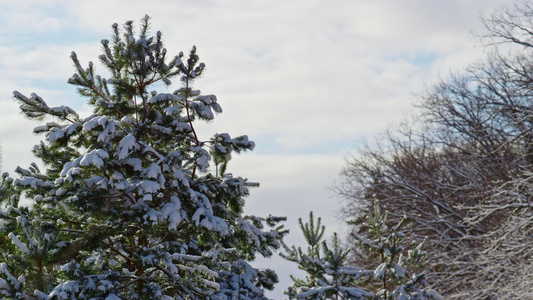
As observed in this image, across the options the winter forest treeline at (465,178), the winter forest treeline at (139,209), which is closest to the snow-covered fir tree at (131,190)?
the winter forest treeline at (139,209)

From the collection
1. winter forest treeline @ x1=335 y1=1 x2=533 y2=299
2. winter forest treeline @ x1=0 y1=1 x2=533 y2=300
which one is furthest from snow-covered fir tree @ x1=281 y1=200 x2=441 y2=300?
winter forest treeline @ x1=335 y1=1 x2=533 y2=299

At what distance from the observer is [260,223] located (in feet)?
29.1

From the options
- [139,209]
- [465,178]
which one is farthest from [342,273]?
[465,178]

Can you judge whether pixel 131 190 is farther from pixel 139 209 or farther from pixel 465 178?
pixel 465 178

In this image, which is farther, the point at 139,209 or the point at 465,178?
the point at 465,178

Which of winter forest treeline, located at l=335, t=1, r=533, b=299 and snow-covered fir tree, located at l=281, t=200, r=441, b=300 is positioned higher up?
winter forest treeline, located at l=335, t=1, r=533, b=299

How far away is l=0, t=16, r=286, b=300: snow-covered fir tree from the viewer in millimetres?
6926

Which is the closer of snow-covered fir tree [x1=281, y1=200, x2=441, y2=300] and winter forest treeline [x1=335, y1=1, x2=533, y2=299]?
snow-covered fir tree [x1=281, y1=200, x2=441, y2=300]

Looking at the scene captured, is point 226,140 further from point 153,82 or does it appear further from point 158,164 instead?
point 153,82

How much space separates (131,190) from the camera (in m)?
7.16

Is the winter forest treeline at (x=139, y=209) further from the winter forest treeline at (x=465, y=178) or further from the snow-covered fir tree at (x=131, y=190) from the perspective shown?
the winter forest treeline at (x=465, y=178)

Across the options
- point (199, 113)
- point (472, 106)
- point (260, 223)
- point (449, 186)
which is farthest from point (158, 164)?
point (472, 106)

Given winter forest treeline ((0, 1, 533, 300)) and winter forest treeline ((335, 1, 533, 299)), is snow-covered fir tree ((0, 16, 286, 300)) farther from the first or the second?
winter forest treeline ((335, 1, 533, 299))

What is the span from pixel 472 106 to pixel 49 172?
21.4 m
